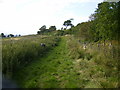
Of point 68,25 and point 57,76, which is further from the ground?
point 68,25

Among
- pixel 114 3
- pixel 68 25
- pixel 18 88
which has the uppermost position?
pixel 68 25

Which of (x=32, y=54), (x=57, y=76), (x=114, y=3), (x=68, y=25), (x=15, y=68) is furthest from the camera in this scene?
(x=68, y=25)

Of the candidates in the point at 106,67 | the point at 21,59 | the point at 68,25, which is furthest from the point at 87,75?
the point at 68,25

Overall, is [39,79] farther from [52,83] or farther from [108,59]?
[108,59]

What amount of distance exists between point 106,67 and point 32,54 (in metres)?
5.88

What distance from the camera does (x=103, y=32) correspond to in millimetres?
9227

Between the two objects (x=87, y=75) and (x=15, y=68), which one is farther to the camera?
(x=15, y=68)

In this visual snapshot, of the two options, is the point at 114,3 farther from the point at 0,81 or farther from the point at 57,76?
the point at 0,81

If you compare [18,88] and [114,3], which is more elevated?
[114,3]

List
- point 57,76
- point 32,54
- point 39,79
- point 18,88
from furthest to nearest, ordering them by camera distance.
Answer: point 32,54, point 57,76, point 39,79, point 18,88

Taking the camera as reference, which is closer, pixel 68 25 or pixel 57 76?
pixel 57 76

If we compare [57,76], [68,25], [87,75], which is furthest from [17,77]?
[68,25]

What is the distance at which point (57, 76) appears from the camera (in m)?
6.87

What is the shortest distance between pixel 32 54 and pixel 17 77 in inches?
177
